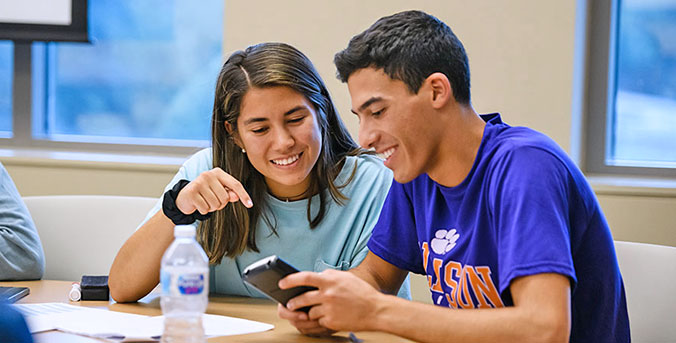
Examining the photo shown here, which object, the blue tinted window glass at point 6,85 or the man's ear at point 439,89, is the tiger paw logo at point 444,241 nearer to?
the man's ear at point 439,89

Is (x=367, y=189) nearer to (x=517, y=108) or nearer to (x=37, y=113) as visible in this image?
(x=517, y=108)

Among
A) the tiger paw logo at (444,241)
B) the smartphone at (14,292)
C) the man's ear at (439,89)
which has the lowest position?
the smartphone at (14,292)

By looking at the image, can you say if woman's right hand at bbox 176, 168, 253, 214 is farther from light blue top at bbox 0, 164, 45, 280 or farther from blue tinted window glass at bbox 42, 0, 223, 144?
blue tinted window glass at bbox 42, 0, 223, 144

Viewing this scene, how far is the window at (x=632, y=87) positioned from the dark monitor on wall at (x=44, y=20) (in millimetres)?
2134

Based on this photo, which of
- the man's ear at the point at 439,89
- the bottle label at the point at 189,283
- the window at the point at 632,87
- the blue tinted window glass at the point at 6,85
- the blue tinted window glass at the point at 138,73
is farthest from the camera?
the blue tinted window glass at the point at 6,85

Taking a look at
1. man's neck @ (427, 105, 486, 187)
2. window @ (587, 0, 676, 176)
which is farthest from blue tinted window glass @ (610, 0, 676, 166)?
man's neck @ (427, 105, 486, 187)

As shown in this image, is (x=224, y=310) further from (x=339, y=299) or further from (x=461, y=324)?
(x=461, y=324)

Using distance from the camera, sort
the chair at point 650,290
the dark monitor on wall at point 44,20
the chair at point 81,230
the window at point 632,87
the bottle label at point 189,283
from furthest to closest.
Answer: the dark monitor on wall at point 44,20, the window at point 632,87, the chair at point 81,230, the chair at point 650,290, the bottle label at point 189,283

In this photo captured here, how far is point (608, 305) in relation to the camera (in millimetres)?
1394

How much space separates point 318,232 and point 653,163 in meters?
1.56

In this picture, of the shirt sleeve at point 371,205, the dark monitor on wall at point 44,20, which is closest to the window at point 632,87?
the shirt sleeve at point 371,205

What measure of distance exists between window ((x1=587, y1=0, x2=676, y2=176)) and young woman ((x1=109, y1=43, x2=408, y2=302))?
1.23 m

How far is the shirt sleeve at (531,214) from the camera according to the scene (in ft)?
4.03

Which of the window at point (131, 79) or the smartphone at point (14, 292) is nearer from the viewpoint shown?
the smartphone at point (14, 292)
